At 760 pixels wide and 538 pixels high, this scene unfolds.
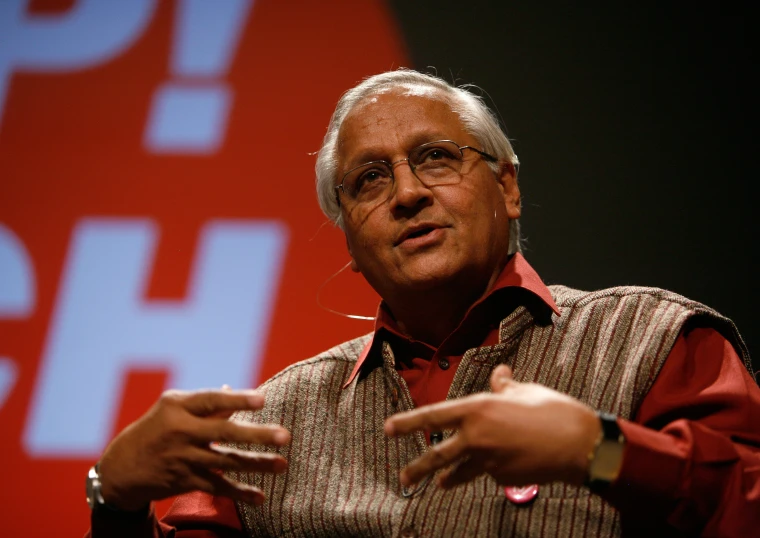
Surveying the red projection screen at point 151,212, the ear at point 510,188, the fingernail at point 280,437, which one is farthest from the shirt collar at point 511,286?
the fingernail at point 280,437

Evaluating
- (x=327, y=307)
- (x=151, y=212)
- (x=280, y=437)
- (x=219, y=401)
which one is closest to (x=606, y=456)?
(x=280, y=437)

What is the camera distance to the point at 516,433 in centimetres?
95

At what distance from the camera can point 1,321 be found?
213 centimetres

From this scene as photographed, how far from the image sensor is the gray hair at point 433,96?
1781mm

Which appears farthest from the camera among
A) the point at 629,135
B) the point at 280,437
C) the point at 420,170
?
the point at 629,135

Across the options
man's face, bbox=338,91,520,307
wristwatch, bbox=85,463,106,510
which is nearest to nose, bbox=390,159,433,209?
man's face, bbox=338,91,520,307

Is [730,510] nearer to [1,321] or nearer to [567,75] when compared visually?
[567,75]

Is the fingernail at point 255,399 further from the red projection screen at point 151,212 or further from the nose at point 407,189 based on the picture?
the red projection screen at point 151,212

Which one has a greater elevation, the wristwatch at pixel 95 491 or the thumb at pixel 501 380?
the thumb at pixel 501 380

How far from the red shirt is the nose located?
0.25 metres

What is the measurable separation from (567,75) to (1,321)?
174 cm

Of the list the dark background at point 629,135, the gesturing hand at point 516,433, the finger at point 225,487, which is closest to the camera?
the gesturing hand at point 516,433

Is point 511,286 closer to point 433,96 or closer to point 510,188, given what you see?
point 510,188

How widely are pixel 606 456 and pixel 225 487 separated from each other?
1.89 feet
